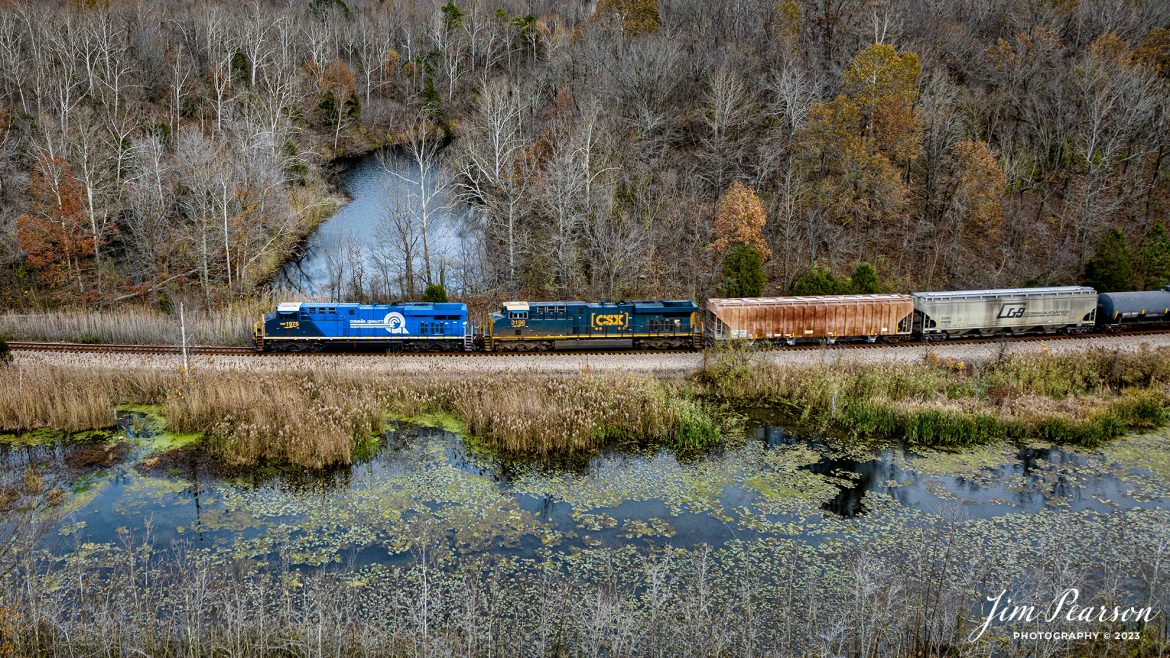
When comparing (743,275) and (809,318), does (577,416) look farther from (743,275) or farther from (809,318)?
(743,275)

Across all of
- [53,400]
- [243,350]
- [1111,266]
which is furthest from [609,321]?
[1111,266]

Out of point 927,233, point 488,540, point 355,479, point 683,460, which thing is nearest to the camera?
point 488,540

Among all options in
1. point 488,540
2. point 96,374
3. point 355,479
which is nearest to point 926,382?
point 488,540

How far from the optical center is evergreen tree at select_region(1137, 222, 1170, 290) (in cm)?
4603

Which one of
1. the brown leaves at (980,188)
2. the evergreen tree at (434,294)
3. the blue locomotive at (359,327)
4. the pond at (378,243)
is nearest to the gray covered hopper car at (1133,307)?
the brown leaves at (980,188)

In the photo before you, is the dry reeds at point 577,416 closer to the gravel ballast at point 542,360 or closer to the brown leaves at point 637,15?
the gravel ballast at point 542,360

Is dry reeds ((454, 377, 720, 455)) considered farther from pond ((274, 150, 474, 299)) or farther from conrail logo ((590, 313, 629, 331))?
pond ((274, 150, 474, 299))

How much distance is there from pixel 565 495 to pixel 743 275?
2092cm

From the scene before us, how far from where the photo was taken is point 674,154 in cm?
5684

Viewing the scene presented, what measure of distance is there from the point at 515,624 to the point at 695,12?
70.7 metres

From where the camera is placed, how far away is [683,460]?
28625 millimetres

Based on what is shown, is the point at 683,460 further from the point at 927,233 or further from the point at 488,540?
the point at 927,233

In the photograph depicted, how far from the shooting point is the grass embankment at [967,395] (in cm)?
3017

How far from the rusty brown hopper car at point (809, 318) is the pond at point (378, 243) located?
56.6 ft
